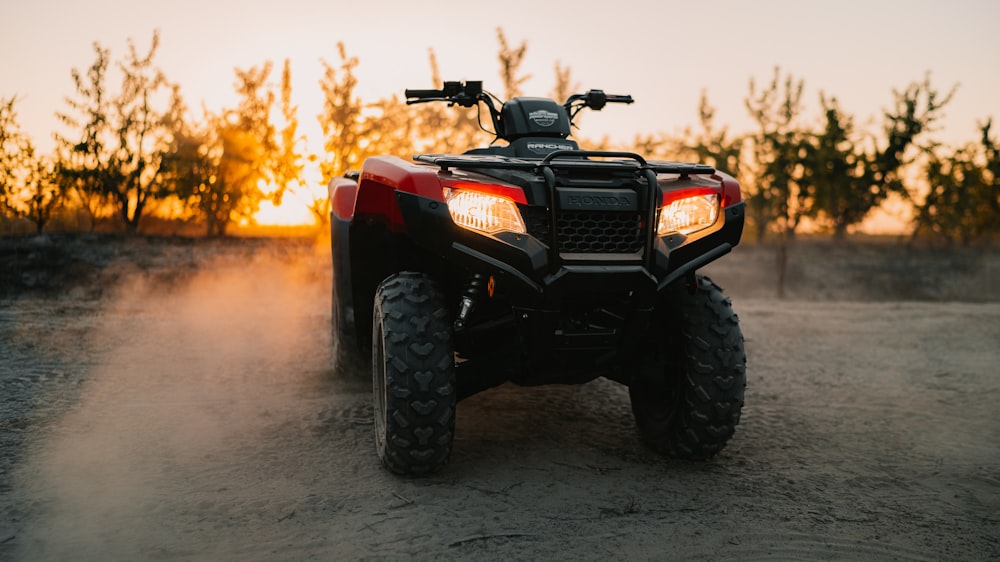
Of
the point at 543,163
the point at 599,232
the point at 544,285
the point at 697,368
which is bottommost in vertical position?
the point at 697,368

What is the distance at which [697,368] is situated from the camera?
163 inches

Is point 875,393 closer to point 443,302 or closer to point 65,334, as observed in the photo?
point 443,302

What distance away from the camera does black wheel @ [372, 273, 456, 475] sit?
147 inches

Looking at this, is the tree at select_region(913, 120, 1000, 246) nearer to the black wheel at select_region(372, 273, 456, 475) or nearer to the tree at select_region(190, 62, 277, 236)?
the tree at select_region(190, 62, 277, 236)

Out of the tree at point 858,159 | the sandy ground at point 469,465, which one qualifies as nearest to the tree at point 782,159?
the tree at point 858,159

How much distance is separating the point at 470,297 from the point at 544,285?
49cm

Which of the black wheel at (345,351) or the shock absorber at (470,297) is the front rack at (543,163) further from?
the black wheel at (345,351)

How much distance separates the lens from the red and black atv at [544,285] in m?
3.64

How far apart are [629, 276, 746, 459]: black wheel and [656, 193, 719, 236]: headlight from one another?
1.35 feet

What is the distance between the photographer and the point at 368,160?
418 centimetres

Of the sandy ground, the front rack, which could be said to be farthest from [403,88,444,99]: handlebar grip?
the sandy ground

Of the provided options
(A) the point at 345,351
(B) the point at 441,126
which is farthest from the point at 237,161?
(A) the point at 345,351

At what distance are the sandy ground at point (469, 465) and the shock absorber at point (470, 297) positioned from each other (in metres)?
0.76

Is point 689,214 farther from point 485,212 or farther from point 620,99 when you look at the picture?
point 620,99
